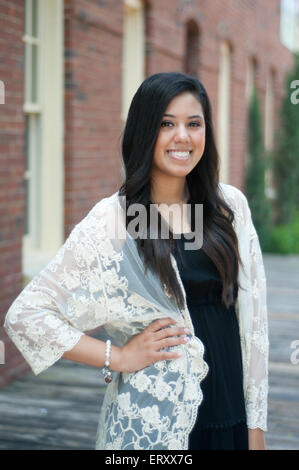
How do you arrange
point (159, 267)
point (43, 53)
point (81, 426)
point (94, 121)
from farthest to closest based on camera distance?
point (94, 121) → point (43, 53) → point (81, 426) → point (159, 267)

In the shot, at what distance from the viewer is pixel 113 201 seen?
2.37m

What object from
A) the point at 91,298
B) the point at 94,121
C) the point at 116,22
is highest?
the point at 116,22

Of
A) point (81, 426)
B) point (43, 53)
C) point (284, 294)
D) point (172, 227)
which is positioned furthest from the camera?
point (284, 294)

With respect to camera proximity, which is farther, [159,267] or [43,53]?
[43,53]

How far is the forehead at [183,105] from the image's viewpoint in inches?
89.7

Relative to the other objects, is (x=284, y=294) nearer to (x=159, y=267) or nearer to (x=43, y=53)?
(x=43, y=53)

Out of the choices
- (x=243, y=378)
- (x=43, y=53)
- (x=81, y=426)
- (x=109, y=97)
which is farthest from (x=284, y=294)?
(x=243, y=378)

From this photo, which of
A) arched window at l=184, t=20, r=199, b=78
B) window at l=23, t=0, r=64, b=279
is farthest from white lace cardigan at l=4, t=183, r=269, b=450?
arched window at l=184, t=20, r=199, b=78

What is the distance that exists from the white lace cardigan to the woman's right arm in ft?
0.08

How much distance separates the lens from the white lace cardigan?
90.1 inches

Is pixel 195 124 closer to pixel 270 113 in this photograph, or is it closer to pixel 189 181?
pixel 189 181

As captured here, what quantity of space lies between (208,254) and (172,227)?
15 cm

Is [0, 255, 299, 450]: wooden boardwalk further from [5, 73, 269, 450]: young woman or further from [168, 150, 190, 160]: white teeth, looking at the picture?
[168, 150, 190, 160]: white teeth

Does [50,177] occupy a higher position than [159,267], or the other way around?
[50,177]
